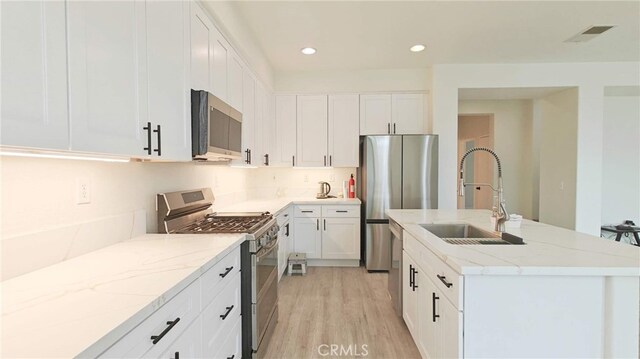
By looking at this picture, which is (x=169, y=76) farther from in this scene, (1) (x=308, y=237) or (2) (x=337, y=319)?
(1) (x=308, y=237)

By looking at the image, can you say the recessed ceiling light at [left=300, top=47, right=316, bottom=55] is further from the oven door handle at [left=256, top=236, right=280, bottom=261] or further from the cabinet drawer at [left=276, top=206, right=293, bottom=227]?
the oven door handle at [left=256, top=236, right=280, bottom=261]

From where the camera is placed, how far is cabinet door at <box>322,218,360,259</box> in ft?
12.7

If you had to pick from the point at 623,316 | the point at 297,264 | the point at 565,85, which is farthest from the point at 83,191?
the point at 565,85

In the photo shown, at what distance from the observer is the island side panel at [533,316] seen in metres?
1.18

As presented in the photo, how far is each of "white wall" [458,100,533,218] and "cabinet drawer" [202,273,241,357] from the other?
204 inches

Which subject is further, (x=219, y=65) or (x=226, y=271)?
(x=219, y=65)

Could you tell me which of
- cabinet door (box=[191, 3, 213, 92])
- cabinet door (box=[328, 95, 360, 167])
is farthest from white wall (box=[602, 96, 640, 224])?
cabinet door (box=[191, 3, 213, 92])

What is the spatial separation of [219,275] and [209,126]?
0.91 metres

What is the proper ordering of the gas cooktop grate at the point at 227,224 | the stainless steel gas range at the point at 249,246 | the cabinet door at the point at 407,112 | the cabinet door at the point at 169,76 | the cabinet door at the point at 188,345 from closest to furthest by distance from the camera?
the cabinet door at the point at 188,345 → the cabinet door at the point at 169,76 → the stainless steel gas range at the point at 249,246 → the gas cooktop grate at the point at 227,224 → the cabinet door at the point at 407,112

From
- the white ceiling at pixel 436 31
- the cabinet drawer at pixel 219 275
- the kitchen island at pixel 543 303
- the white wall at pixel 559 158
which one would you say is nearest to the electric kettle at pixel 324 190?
the white ceiling at pixel 436 31

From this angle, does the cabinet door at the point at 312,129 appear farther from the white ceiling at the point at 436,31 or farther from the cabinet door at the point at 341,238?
the cabinet door at the point at 341,238

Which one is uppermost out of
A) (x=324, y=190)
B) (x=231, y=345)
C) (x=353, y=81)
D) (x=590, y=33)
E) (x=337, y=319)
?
(x=590, y=33)

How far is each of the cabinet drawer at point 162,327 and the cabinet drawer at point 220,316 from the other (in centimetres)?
14

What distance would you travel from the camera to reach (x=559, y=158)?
416 centimetres
